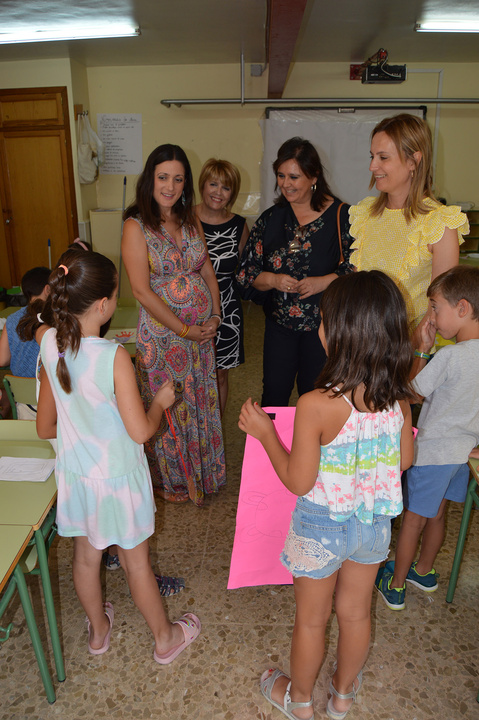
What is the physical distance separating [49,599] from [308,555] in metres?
0.76

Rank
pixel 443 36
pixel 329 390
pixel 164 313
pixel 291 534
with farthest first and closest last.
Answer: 1. pixel 443 36
2. pixel 164 313
3. pixel 291 534
4. pixel 329 390

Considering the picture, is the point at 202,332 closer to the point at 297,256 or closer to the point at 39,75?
the point at 297,256

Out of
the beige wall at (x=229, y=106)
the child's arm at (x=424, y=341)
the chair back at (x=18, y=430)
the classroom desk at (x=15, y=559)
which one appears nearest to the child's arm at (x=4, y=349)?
the chair back at (x=18, y=430)

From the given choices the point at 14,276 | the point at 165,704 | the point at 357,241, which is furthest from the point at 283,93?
the point at 165,704

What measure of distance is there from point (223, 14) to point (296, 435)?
376cm

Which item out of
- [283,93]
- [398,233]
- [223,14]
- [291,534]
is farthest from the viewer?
[283,93]

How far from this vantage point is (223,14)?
3697mm

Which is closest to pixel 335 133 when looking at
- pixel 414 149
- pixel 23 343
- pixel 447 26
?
pixel 447 26

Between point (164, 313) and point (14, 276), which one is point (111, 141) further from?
point (164, 313)

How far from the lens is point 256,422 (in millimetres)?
1171

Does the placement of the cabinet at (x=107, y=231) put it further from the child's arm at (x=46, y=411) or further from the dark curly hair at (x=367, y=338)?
the dark curly hair at (x=367, y=338)

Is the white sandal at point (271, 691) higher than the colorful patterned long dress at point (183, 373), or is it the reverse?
the colorful patterned long dress at point (183, 373)

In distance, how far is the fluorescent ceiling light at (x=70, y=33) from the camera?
4078 mm

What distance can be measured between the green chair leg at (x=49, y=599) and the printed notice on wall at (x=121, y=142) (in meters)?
5.18
